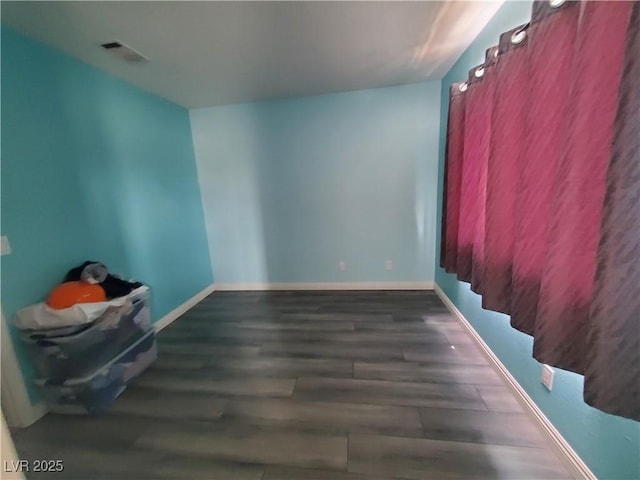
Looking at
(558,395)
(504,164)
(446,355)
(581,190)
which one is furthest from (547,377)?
(504,164)

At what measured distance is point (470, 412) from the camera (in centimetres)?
143

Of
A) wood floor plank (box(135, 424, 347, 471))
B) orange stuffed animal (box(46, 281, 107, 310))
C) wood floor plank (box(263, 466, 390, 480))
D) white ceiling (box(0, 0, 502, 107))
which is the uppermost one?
white ceiling (box(0, 0, 502, 107))

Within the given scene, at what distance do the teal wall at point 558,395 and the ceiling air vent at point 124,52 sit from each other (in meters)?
2.40

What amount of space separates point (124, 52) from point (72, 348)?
1957 mm

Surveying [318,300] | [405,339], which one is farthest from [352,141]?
[405,339]

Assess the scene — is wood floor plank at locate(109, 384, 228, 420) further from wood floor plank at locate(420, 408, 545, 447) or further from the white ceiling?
the white ceiling

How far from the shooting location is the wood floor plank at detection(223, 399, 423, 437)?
1.36 meters

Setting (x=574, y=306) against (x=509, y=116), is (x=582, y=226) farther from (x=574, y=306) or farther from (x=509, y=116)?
(x=509, y=116)

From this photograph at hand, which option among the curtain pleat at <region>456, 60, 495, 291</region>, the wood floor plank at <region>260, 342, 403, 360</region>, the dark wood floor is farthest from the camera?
the wood floor plank at <region>260, 342, 403, 360</region>

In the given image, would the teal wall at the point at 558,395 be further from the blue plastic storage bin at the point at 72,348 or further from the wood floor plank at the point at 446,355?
the blue plastic storage bin at the point at 72,348

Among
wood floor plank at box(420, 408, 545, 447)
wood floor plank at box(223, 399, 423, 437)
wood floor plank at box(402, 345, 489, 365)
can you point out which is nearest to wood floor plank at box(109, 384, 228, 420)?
wood floor plank at box(223, 399, 423, 437)

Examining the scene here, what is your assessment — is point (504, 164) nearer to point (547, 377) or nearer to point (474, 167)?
point (474, 167)

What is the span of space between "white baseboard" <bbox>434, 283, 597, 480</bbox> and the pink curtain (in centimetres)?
50

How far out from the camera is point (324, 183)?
3090 mm
